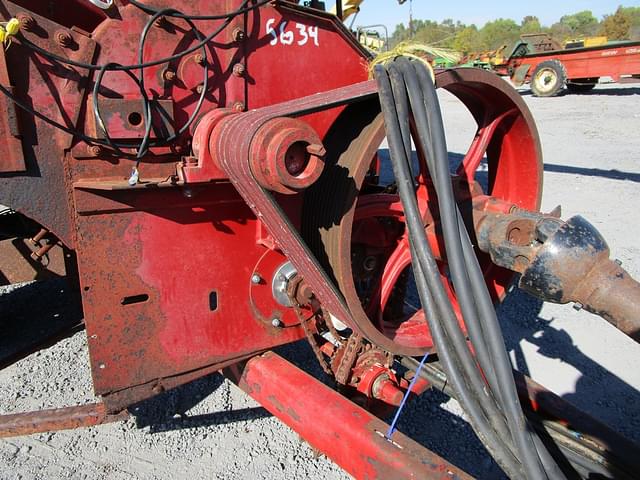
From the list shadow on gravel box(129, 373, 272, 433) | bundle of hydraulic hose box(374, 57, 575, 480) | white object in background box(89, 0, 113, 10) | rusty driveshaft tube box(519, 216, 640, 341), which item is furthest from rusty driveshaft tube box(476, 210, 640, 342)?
shadow on gravel box(129, 373, 272, 433)

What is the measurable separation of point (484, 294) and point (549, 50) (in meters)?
19.2

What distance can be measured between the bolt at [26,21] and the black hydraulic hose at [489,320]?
1311mm

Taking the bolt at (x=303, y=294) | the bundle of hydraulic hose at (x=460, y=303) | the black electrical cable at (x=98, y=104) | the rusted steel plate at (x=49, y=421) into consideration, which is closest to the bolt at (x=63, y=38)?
the black electrical cable at (x=98, y=104)

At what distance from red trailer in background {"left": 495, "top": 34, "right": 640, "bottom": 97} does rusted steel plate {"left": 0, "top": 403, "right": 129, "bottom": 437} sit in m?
16.8

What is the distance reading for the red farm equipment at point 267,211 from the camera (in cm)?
133

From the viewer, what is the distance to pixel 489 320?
1.11 meters

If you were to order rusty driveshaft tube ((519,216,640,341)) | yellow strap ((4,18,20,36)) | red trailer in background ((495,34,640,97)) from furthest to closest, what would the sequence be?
1. red trailer in background ((495,34,640,97))
2. yellow strap ((4,18,20,36))
3. rusty driveshaft tube ((519,216,640,341))

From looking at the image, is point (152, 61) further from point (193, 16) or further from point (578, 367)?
point (578, 367)

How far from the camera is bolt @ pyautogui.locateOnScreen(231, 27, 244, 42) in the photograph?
1.89 m

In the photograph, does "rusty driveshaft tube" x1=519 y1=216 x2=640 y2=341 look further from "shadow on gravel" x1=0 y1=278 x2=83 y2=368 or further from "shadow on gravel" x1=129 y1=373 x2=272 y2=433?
"shadow on gravel" x1=0 y1=278 x2=83 y2=368

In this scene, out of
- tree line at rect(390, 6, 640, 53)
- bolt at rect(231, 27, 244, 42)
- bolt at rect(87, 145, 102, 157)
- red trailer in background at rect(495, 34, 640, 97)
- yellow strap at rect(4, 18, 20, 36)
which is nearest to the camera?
yellow strap at rect(4, 18, 20, 36)

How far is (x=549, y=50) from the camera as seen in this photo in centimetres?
1723

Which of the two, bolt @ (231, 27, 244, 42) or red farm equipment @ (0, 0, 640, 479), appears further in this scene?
bolt @ (231, 27, 244, 42)

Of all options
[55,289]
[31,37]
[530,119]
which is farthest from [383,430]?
[55,289]
